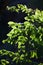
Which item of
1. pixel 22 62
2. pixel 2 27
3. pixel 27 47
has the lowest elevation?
pixel 22 62

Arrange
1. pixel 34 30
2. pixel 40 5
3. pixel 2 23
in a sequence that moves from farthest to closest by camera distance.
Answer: pixel 2 23, pixel 40 5, pixel 34 30

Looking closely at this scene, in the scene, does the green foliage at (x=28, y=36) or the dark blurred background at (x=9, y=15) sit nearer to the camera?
the green foliage at (x=28, y=36)

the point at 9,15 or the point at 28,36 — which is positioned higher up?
the point at 9,15

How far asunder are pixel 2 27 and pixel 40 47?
20.7 ft

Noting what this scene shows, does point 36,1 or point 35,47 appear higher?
point 36,1

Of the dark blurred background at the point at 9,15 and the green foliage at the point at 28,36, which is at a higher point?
the dark blurred background at the point at 9,15

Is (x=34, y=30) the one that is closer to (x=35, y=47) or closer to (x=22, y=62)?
(x=35, y=47)

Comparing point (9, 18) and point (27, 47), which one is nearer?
point (27, 47)

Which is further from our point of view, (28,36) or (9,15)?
(9,15)

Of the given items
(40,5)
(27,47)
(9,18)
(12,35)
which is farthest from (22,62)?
(9,18)

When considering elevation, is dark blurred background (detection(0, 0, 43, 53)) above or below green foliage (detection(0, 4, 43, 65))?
above

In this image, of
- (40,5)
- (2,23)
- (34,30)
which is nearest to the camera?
(34,30)

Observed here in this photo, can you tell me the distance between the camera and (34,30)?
3.91 meters

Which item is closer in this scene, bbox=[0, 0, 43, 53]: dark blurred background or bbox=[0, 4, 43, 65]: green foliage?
bbox=[0, 4, 43, 65]: green foliage
